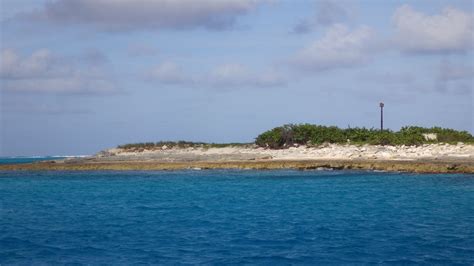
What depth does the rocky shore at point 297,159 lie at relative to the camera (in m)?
55.5

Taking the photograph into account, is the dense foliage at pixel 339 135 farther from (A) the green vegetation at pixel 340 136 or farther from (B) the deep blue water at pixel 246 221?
(B) the deep blue water at pixel 246 221

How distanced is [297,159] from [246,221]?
37.9m

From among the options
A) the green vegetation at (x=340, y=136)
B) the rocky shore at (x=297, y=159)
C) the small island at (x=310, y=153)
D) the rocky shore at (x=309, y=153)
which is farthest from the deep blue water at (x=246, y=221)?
the green vegetation at (x=340, y=136)

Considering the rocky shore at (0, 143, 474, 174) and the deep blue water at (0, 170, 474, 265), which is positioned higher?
the rocky shore at (0, 143, 474, 174)

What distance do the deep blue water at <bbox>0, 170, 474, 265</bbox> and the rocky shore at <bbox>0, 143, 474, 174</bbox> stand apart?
17.5 feet

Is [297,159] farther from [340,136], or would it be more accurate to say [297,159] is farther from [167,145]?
[167,145]

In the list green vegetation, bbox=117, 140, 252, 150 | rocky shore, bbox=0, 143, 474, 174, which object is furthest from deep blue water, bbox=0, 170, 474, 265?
green vegetation, bbox=117, 140, 252, 150

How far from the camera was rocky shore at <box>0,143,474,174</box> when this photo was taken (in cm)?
5550

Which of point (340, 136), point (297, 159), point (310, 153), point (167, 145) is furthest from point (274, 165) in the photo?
point (167, 145)

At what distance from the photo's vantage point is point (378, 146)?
2820 inches

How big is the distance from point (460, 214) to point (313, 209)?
284 inches

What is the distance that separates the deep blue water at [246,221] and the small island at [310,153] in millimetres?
7076

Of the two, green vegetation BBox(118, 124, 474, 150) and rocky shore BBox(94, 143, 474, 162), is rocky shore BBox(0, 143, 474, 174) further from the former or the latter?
green vegetation BBox(118, 124, 474, 150)

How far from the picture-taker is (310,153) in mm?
70812
